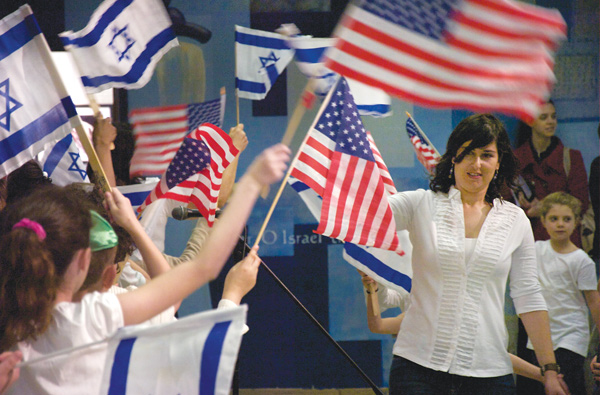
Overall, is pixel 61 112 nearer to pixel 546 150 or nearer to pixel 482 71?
pixel 482 71

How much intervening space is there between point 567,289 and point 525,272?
84.5 inches

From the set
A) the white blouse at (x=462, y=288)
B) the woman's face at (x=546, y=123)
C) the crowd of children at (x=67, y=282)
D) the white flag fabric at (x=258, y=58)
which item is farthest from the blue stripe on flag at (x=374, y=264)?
the woman's face at (x=546, y=123)

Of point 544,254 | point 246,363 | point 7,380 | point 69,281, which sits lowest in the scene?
point 246,363

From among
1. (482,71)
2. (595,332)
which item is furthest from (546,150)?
(482,71)

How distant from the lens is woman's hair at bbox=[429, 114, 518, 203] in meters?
2.82

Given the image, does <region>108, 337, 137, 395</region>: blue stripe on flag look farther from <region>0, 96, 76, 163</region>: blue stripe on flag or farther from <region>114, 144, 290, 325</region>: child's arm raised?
<region>0, 96, 76, 163</region>: blue stripe on flag

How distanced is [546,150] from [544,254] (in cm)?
108

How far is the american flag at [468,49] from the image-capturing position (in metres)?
2.03

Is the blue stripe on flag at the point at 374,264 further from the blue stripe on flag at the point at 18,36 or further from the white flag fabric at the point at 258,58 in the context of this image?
the blue stripe on flag at the point at 18,36

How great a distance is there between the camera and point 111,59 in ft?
9.88

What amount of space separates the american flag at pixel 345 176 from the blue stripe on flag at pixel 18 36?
1.11 metres

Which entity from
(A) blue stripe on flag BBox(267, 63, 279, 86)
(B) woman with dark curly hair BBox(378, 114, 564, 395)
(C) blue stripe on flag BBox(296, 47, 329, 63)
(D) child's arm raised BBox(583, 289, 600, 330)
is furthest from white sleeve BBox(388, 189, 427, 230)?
(D) child's arm raised BBox(583, 289, 600, 330)

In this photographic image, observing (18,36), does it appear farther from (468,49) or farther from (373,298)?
(373,298)

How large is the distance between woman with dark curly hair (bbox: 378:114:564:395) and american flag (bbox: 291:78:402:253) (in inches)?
3.9
